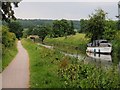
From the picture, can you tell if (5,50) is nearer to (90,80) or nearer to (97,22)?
(90,80)

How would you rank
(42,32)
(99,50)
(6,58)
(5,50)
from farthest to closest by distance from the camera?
(42,32) → (99,50) → (5,50) → (6,58)

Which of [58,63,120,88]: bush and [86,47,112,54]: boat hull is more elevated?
[58,63,120,88]: bush

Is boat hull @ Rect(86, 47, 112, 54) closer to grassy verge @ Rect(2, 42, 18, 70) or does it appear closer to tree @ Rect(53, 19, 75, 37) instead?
grassy verge @ Rect(2, 42, 18, 70)

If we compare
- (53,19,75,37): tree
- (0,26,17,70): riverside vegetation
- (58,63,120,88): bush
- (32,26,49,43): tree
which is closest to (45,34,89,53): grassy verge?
(0,26,17,70): riverside vegetation

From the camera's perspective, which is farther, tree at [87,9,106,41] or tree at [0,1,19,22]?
tree at [87,9,106,41]

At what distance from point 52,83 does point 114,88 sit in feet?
10.7

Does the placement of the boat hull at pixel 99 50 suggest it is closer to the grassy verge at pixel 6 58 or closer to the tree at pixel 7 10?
the grassy verge at pixel 6 58

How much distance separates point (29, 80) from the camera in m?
17.2

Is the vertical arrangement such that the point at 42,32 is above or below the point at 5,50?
below

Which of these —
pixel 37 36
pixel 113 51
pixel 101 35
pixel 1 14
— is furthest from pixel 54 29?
pixel 1 14

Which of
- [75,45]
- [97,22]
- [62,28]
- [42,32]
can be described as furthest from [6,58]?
[42,32]

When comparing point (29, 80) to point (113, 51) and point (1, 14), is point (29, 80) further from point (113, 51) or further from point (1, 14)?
point (113, 51)

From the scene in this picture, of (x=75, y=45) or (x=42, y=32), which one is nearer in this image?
(x=75, y=45)

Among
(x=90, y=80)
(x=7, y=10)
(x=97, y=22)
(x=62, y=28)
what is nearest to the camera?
(x=90, y=80)
